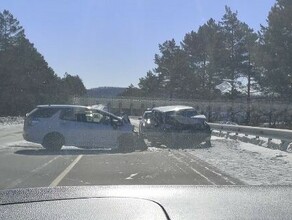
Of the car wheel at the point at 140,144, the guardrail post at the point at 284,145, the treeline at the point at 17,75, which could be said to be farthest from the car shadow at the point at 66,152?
the treeline at the point at 17,75

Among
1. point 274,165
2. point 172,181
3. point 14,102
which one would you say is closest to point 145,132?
point 274,165

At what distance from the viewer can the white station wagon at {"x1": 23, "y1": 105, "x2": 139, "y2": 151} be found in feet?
70.0

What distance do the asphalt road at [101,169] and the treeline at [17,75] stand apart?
73.6m

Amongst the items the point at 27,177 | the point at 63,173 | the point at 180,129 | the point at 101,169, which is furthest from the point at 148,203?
the point at 180,129

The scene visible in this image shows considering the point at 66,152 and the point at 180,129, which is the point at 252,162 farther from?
the point at 180,129

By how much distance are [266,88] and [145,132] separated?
44549 millimetres

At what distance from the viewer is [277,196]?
343cm

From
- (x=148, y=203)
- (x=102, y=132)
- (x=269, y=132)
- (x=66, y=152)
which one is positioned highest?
(x=148, y=203)

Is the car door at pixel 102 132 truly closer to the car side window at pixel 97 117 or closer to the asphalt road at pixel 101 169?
the car side window at pixel 97 117

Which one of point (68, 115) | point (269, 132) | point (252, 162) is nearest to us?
point (252, 162)

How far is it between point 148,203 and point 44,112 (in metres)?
19.1

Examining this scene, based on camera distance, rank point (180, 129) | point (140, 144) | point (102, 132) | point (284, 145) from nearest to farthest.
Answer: point (284, 145)
point (102, 132)
point (140, 144)
point (180, 129)

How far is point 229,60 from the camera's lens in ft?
259

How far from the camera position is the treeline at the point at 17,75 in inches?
3637
